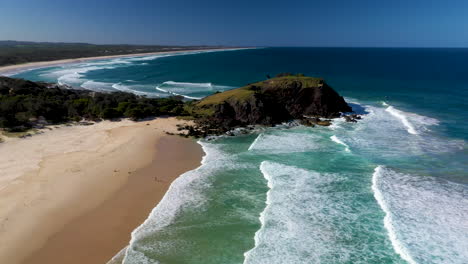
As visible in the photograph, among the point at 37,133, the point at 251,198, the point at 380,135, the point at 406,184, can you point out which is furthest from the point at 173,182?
the point at 380,135

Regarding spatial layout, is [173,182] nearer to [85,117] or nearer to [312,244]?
[312,244]

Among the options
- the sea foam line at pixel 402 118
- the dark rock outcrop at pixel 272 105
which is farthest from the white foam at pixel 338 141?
the sea foam line at pixel 402 118

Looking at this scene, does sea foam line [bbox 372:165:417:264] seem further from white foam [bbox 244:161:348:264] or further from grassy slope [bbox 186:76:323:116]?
grassy slope [bbox 186:76:323:116]

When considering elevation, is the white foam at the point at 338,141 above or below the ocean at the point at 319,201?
above

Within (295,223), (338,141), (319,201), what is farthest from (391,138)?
(295,223)

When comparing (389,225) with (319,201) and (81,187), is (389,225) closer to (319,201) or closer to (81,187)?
(319,201)

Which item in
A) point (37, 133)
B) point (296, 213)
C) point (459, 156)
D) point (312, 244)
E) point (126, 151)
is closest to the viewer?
point (312, 244)

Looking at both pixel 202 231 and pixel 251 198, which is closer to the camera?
pixel 202 231

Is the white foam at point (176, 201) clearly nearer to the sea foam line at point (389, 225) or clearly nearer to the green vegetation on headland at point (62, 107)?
the sea foam line at point (389, 225)
